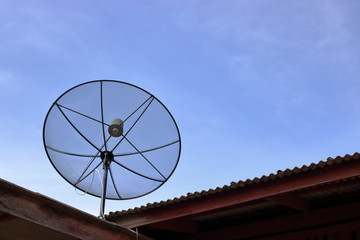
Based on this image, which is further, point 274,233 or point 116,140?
point 116,140

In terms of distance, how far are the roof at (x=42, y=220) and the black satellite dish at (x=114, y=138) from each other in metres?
1.81

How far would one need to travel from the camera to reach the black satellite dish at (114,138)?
25.2 ft

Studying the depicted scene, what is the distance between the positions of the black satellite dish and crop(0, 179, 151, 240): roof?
1.81 m

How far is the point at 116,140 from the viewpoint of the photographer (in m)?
7.96

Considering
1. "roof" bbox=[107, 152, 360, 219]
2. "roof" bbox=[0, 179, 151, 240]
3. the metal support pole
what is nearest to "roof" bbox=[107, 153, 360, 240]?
"roof" bbox=[107, 152, 360, 219]

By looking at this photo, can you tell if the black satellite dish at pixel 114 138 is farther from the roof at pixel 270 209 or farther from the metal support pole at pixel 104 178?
the roof at pixel 270 209

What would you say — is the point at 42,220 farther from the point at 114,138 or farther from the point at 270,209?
the point at 270,209

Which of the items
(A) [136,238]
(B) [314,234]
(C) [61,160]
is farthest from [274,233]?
(C) [61,160]

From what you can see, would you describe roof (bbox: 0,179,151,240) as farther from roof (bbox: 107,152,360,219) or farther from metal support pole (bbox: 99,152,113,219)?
metal support pole (bbox: 99,152,113,219)

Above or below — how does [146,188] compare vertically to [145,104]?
below

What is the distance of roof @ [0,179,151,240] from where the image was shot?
16.0 feet

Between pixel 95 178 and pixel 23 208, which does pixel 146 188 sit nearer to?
pixel 95 178

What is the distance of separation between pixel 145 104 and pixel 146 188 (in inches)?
52.6

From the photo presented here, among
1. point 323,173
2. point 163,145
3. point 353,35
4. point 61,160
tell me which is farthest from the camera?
point 353,35
